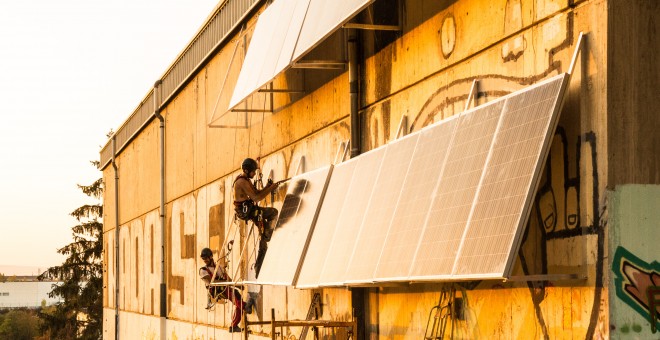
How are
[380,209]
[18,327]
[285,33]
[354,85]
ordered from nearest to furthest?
1. [380,209]
2. [354,85]
3. [285,33]
4. [18,327]

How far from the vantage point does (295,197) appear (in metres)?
15.1

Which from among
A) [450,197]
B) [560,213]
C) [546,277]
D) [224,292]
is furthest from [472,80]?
[224,292]

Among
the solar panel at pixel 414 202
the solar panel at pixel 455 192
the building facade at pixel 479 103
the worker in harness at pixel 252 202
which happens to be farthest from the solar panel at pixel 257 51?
the solar panel at pixel 455 192

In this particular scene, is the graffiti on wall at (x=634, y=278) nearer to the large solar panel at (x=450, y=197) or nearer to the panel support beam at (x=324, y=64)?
the large solar panel at (x=450, y=197)

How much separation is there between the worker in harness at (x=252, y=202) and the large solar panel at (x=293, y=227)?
0.55 metres

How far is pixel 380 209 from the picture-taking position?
36.8 ft

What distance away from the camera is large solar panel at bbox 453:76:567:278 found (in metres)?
8.21

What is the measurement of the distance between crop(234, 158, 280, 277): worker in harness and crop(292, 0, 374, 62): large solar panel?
309 centimetres

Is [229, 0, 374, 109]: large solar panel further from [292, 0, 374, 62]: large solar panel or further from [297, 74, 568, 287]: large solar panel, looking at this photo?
[297, 74, 568, 287]: large solar panel

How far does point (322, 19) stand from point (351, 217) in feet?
7.40

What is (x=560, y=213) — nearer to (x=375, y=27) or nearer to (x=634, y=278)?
(x=634, y=278)

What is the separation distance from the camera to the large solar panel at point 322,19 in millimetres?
11492

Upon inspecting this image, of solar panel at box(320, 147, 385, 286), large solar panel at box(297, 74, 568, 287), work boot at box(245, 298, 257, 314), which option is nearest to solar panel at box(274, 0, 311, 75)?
solar panel at box(320, 147, 385, 286)

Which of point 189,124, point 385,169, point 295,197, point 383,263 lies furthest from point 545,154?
point 189,124
